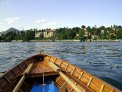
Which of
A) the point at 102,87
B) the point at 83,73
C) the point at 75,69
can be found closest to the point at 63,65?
the point at 75,69

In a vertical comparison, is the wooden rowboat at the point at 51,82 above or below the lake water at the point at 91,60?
above

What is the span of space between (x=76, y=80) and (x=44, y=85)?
189cm

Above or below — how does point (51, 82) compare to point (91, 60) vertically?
above

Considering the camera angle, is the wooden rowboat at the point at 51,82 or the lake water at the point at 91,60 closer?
the wooden rowboat at the point at 51,82

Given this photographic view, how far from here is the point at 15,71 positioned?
13.6 meters

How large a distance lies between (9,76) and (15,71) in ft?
4.24

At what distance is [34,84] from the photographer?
37.9 feet

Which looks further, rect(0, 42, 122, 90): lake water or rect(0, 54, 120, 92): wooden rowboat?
rect(0, 42, 122, 90): lake water

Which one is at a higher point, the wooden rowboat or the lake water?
the wooden rowboat

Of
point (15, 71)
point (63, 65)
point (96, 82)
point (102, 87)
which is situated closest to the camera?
point (102, 87)

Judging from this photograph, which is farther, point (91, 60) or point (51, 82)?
point (91, 60)

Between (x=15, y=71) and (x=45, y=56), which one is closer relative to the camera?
(x=15, y=71)

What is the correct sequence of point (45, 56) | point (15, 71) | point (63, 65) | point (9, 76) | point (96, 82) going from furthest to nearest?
point (45, 56), point (63, 65), point (15, 71), point (9, 76), point (96, 82)

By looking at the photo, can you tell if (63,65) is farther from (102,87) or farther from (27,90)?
(102,87)
